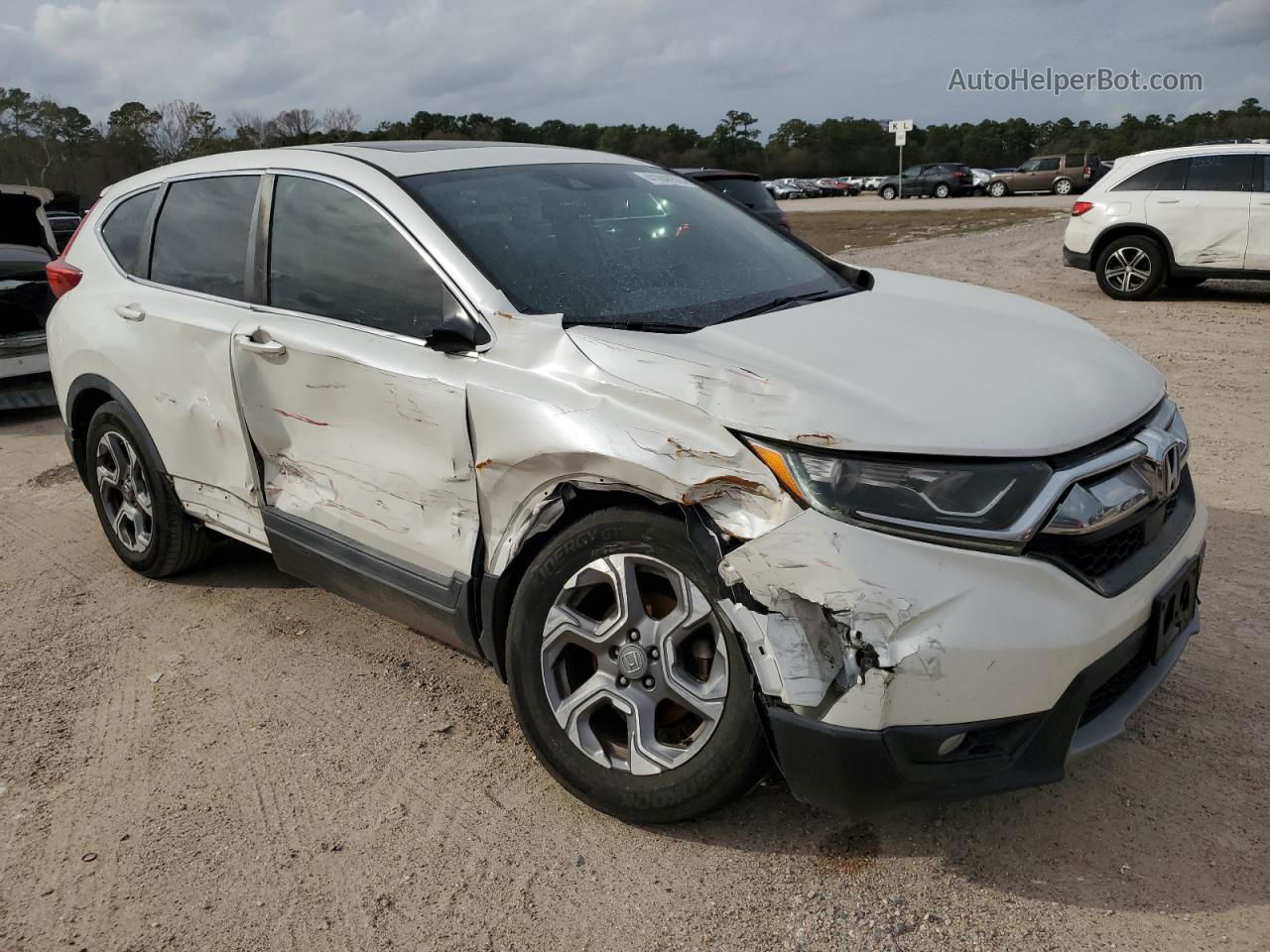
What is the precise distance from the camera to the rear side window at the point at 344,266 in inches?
122

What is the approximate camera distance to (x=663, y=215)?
3670 mm

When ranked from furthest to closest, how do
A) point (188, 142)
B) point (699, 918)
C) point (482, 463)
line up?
point (188, 142)
point (482, 463)
point (699, 918)

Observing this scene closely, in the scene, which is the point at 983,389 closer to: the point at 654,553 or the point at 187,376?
the point at 654,553

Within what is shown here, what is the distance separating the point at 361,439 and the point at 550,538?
821 mm

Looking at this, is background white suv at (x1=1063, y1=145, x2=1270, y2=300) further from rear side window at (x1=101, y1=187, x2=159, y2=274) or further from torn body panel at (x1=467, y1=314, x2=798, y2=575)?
torn body panel at (x1=467, y1=314, x2=798, y2=575)

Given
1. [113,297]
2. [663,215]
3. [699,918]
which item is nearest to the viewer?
[699,918]

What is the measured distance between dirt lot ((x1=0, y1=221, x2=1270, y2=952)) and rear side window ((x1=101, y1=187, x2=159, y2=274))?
163cm

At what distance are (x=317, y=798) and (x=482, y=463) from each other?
1120mm

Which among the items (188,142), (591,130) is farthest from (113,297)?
(591,130)

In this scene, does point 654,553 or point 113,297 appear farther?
point 113,297

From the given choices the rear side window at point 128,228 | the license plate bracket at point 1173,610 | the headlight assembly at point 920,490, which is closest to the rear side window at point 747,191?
the rear side window at point 128,228

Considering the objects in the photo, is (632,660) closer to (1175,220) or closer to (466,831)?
(466,831)

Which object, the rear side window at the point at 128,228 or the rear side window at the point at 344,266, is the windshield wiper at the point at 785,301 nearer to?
the rear side window at the point at 344,266

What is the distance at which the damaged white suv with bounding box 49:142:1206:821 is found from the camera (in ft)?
7.43
